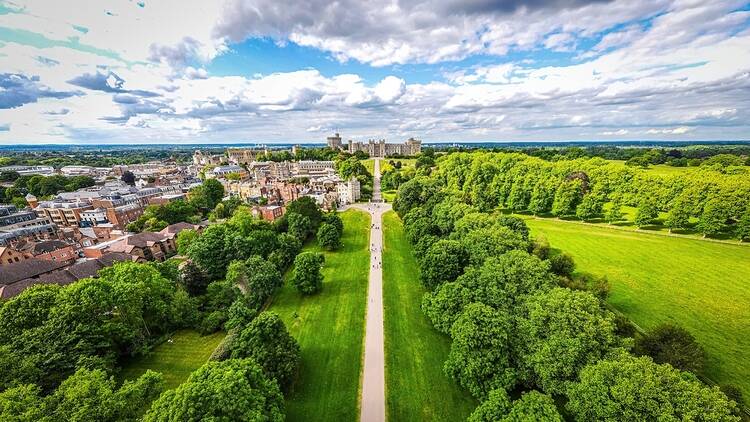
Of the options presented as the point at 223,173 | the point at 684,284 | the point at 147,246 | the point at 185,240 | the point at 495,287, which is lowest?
the point at 684,284

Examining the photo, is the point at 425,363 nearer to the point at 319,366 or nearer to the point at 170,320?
the point at 319,366

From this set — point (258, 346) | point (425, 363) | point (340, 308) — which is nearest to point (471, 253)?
point (425, 363)

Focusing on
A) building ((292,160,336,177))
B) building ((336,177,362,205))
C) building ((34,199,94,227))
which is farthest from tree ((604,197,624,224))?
building ((34,199,94,227))

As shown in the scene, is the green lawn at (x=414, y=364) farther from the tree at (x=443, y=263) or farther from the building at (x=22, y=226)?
the building at (x=22, y=226)

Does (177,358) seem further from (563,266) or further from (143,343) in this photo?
(563,266)

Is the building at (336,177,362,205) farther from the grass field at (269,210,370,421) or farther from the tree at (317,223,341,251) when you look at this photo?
the grass field at (269,210,370,421)

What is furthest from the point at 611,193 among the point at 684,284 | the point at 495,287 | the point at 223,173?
the point at 223,173

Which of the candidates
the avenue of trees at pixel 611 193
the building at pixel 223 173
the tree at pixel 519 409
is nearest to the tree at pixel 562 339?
the tree at pixel 519 409
